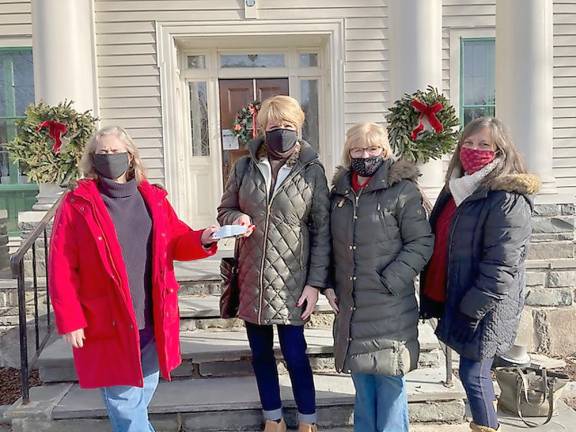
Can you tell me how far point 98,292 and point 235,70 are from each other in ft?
15.1

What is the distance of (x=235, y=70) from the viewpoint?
6.50 m

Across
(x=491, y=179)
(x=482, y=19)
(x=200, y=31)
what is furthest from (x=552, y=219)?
(x=200, y=31)

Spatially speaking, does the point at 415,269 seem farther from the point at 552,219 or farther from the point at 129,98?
the point at 129,98

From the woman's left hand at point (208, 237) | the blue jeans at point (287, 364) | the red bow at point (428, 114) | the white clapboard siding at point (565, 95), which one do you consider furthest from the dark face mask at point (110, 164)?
the white clapboard siding at point (565, 95)

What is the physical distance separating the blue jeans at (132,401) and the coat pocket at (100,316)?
176mm

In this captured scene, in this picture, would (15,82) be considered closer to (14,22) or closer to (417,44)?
(14,22)

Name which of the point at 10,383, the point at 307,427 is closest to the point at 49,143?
the point at 10,383

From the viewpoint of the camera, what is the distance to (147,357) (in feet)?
7.96

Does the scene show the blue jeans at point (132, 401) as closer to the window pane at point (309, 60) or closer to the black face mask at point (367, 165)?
the black face mask at point (367, 165)

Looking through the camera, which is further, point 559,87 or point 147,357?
point 559,87

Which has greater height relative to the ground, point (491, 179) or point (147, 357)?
point (491, 179)

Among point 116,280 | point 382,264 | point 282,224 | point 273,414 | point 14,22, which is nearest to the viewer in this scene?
point 116,280

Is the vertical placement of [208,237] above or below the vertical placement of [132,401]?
above

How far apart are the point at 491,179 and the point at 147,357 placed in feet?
5.31
